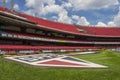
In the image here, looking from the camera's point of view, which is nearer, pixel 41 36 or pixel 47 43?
pixel 41 36

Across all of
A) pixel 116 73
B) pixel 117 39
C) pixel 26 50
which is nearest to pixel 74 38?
pixel 117 39

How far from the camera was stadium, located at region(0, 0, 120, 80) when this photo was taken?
65.2 feet

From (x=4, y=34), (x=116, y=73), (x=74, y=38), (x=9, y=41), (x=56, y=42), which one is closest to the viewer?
(x=116, y=73)

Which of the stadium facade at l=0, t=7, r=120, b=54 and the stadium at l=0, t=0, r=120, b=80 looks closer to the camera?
the stadium at l=0, t=0, r=120, b=80

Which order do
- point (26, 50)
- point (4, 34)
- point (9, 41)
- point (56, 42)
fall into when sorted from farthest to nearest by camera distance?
point (56, 42), point (9, 41), point (4, 34), point (26, 50)

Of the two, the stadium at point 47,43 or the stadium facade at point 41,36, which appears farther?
the stadium facade at point 41,36

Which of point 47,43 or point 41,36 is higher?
point 41,36

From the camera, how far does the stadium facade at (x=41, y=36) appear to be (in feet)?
124

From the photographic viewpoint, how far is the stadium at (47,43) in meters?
19.9

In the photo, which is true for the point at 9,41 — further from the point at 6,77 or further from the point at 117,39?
the point at 117,39

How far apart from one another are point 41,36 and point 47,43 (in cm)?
354

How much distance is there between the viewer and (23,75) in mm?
13258

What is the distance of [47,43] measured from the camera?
55.4 metres

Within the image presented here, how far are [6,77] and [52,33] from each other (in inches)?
1815
